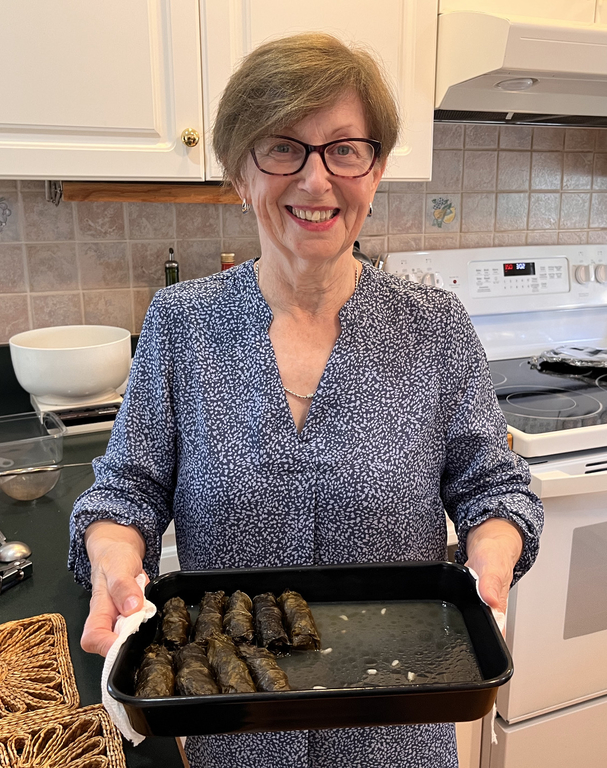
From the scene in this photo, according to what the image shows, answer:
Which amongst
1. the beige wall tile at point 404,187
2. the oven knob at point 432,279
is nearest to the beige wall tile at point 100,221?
the beige wall tile at point 404,187

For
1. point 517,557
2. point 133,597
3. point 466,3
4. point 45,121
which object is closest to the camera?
point 133,597

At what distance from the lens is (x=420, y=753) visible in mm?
904

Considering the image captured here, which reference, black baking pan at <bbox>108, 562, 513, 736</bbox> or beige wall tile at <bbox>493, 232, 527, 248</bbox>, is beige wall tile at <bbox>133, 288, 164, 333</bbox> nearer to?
beige wall tile at <bbox>493, 232, 527, 248</bbox>

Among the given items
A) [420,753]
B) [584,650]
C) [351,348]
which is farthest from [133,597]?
[584,650]

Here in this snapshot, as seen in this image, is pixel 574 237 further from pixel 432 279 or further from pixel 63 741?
pixel 63 741

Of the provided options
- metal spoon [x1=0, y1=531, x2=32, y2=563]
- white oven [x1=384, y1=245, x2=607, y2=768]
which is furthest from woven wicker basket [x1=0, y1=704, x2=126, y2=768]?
white oven [x1=384, y1=245, x2=607, y2=768]

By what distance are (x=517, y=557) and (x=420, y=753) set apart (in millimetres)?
326

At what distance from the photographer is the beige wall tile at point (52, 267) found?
1.67m

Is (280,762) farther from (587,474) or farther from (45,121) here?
(45,121)

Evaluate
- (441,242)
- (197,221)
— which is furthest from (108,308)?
(441,242)

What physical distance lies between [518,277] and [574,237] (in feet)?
1.07

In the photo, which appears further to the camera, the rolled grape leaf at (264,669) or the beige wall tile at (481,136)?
the beige wall tile at (481,136)

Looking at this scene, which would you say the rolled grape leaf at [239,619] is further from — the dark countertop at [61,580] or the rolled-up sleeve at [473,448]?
the rolled-up sleeve at [473,448]

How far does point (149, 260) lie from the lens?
1781 millimetres
